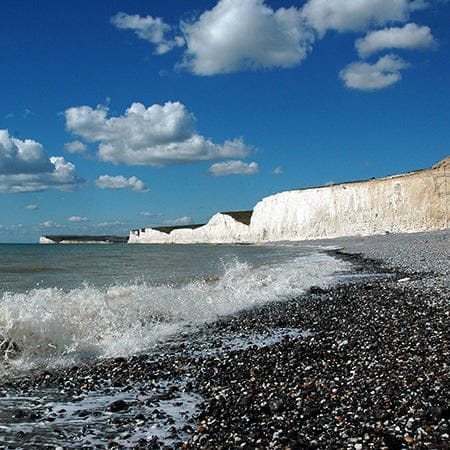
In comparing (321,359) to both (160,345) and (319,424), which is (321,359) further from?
(160,345)

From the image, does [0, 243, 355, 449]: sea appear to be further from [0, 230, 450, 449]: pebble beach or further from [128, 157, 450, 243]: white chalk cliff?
[128, 157, 450, 243]: white chalk cliff

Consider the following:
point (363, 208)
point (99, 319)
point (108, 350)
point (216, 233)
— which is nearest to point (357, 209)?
point (363, 208)

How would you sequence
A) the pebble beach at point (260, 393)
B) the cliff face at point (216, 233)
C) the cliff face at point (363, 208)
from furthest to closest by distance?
1. the cliff face at point (216, 233)
2. the cliff face at point (363, 208)
3. the pebble beach at point (260, 393)

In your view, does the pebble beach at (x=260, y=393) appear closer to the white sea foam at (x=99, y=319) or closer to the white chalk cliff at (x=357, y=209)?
Result: the white sea foam at (x=99, y=319)

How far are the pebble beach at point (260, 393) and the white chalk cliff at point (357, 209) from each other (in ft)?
175

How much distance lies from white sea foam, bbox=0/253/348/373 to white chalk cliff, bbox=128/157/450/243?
161 feet

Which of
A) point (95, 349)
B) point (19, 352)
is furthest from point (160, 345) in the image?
point (19, 352)

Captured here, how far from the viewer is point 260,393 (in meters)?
4.98

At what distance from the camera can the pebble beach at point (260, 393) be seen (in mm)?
3979

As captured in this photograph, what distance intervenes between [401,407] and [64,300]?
8.45 m

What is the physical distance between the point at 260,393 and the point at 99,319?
5401 millimetres

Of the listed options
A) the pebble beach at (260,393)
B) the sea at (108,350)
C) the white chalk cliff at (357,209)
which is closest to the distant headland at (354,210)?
the white chalk cliff at (357,209)

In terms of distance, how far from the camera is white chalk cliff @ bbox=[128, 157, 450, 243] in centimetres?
5672

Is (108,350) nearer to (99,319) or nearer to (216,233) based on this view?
(99,319)
